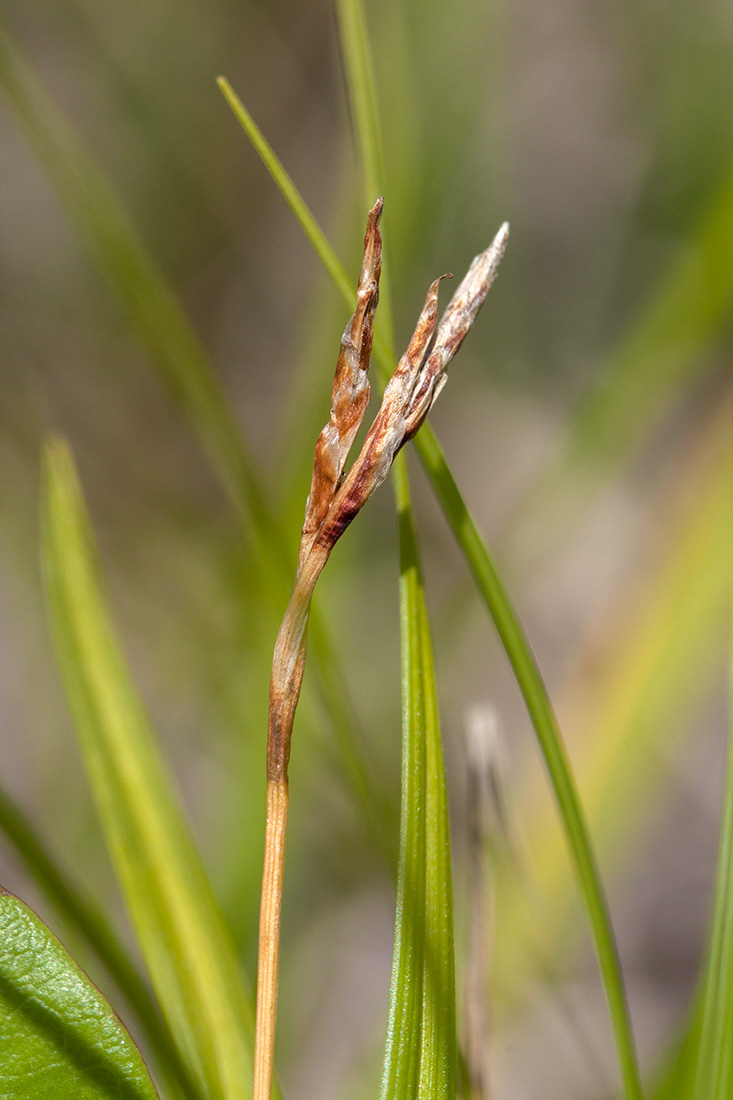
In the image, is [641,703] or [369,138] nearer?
[369,138]

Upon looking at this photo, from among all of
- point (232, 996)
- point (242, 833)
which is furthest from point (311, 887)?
point (232, 996)

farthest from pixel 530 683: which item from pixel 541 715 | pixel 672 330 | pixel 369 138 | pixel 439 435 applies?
pixel 439 435

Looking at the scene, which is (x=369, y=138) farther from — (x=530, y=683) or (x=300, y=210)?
(x=530, y=683)

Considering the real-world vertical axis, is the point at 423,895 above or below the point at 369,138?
below

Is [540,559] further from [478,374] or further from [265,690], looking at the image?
[265,690]

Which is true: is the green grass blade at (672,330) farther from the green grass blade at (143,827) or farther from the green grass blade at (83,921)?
the green grass blade at (83,921)

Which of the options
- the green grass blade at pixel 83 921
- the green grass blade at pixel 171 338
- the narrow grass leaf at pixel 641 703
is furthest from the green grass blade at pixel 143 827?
the narrow grass leaf at pixel 641 703

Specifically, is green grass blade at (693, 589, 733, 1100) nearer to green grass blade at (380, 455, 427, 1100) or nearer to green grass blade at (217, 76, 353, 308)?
green grass blade at (380, 455, 427, 1100)
